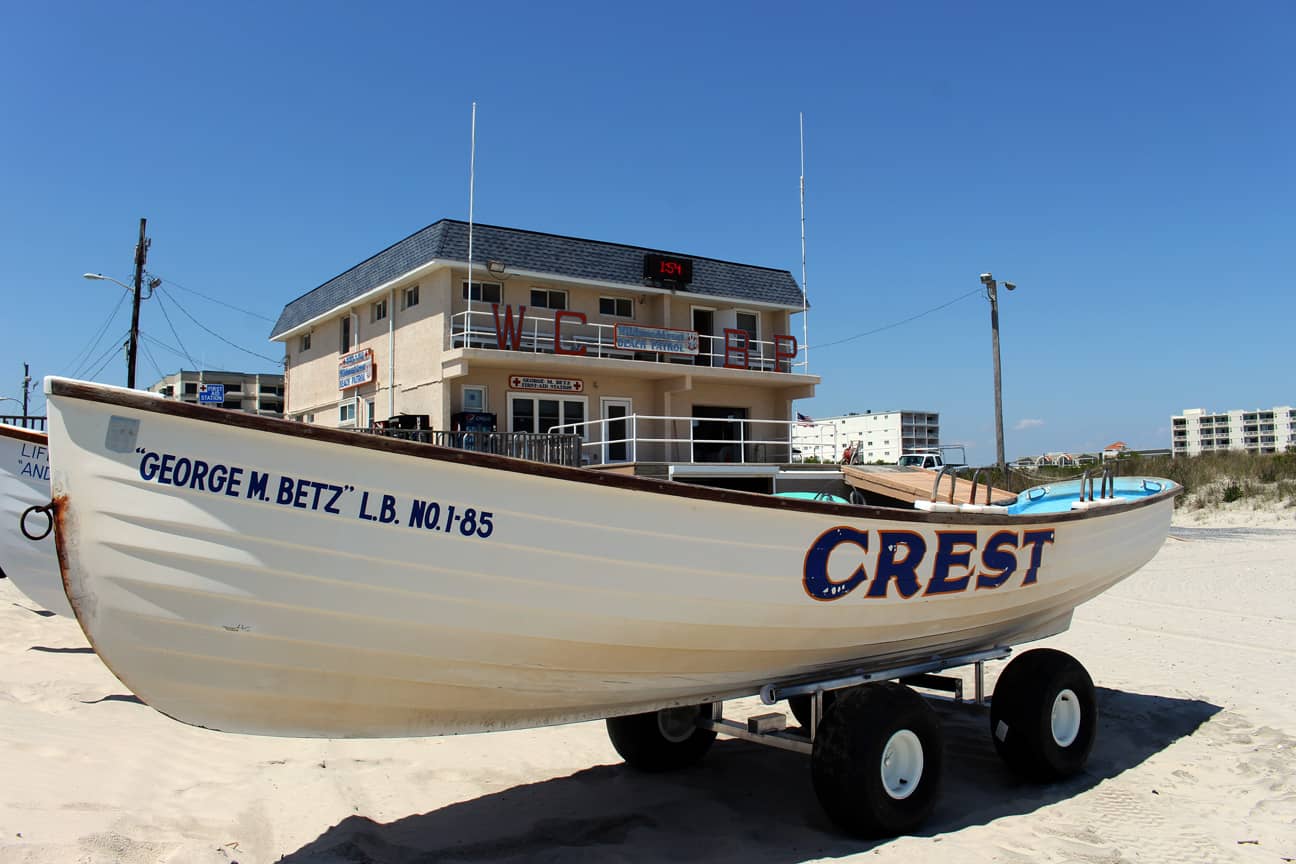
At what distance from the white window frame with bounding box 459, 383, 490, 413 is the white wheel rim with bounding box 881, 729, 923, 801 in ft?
51.9

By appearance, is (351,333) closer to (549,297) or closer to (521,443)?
(549,297)

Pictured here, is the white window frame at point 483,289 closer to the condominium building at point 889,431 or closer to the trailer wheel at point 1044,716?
the trailer wheel at point 1044,716

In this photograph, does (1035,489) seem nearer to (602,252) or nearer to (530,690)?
(530,690)

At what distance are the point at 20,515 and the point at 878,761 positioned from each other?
8.99 meters

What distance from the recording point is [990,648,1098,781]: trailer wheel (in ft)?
19.2

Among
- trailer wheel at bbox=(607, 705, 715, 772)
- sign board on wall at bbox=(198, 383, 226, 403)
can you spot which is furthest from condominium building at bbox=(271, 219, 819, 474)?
trailer wheel at bbox=(607, 705, 715, 772)

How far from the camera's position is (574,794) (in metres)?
5.96

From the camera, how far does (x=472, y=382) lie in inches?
778

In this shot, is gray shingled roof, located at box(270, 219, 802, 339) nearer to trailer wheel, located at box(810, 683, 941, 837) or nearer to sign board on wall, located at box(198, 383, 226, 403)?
sign board on wall, located at box(198, 383, 226, 403)

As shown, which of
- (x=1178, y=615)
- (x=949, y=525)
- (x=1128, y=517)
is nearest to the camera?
(x=949, y=525)

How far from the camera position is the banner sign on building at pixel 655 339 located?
21.6m

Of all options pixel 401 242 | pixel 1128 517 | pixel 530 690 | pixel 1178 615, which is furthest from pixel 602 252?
pixel 530 690

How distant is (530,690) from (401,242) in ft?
61.4

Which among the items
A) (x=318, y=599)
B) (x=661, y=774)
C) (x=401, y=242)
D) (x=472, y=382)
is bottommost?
(x=661, y=774)
